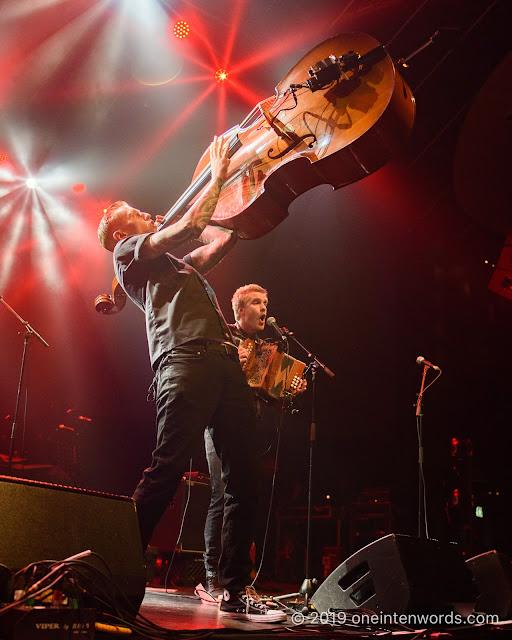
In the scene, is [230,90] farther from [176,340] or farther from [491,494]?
[491,494]

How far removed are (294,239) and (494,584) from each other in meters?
4.94

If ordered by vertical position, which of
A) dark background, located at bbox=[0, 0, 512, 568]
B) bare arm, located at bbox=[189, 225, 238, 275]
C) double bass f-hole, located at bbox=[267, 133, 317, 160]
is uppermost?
dark background, located at bbox=[0, 0, 512, 568]

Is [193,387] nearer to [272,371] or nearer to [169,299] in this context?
[169,299]

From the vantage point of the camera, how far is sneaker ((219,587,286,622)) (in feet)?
7.45

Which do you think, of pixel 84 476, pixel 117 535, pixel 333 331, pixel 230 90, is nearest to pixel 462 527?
pixel 333 331

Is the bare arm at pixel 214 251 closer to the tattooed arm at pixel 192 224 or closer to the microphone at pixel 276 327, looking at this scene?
the tattooed arm at pixel 192 224

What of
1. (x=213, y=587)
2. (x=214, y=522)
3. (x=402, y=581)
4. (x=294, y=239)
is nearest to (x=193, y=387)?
(x=402, y=581)

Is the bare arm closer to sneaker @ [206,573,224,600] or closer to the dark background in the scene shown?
sneaker @ [206,573,224,600]

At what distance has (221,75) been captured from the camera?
18.0 feet

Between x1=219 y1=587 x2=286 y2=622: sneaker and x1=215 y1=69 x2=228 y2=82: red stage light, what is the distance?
4.82 metres

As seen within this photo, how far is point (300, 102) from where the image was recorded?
3.10 m

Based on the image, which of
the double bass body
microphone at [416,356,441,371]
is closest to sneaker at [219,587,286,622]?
the double bass body

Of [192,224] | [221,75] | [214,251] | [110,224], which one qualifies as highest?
Result: [221,75]

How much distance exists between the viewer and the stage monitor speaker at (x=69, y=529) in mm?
1543
